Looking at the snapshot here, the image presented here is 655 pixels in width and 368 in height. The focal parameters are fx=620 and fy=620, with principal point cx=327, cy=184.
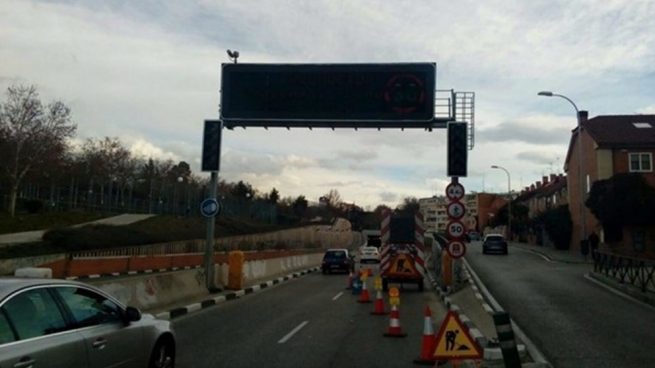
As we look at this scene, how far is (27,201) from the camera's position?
174 ft

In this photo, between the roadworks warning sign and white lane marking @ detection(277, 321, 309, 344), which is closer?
white lane marking @ detection(277, 321, 309, 344)

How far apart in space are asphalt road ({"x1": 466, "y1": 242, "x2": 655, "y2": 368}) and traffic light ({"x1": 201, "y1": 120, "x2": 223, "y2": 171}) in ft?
32.2

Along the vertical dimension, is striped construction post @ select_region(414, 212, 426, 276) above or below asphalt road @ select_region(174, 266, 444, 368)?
above

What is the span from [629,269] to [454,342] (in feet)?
52.2

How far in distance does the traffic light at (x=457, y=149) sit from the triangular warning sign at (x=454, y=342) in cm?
1179

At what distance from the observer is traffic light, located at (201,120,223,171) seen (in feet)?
66.5

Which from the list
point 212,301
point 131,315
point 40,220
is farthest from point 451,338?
point 40,220

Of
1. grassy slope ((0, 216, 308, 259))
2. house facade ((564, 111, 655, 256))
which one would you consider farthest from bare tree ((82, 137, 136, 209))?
house facade ((564, 111, 655, 256))

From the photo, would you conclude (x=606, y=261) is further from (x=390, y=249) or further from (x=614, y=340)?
(x=614, y=340)

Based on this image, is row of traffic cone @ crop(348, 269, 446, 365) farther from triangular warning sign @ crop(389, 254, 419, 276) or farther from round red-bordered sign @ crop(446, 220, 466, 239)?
triangular warning sign @ crop(389, 254, 419, 276)

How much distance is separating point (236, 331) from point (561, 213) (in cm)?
5040

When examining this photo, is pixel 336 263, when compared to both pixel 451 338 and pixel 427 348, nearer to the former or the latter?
pixel 427 348

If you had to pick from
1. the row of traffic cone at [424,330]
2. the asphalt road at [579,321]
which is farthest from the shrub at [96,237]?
the asphalt road at [579,321]

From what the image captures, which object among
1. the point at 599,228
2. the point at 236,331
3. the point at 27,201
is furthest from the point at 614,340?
the point at 27,201
